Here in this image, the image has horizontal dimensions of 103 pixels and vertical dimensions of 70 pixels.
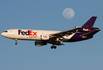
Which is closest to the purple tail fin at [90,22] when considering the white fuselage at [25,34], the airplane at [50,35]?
the airplane at [50,35]

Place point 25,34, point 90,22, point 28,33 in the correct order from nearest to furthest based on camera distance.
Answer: point 25,34
point 28,33
point 90,22

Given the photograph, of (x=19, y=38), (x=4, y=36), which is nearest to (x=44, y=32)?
(x=19, y=38)

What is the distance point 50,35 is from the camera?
63.8 meters

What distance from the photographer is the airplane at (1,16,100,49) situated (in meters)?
62.8

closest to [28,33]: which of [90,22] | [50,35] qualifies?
[50,35]

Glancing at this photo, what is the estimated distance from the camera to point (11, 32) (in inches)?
2494

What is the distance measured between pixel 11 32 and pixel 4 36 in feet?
7.56

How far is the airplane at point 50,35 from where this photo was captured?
6278 cm

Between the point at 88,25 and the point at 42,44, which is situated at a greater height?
the point at 88,25

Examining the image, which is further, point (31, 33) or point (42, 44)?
point (42, 44)

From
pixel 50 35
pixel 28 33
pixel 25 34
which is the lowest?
pixel 50 35

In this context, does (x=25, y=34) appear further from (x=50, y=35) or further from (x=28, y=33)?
(x=50, y=35)

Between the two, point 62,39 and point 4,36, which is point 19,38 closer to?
point 4,36

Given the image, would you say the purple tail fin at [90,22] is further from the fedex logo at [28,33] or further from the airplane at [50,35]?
the fedex logo at [28,33]
